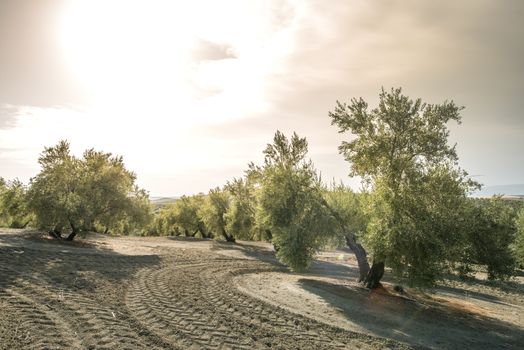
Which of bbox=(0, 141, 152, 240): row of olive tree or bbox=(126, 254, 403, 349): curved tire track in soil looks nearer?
bbox=(126, 254, 403, 349): curved tire track in soil

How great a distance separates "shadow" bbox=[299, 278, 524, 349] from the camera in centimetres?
1500

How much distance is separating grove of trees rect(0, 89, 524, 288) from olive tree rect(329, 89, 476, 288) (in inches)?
2.5

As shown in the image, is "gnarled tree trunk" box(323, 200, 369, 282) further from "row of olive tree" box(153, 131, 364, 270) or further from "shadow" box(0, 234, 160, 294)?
"shadow" box(0, 234, 160, 294)

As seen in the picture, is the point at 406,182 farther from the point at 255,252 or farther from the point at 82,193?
the point at 82,193

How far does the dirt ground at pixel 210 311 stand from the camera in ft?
39.4

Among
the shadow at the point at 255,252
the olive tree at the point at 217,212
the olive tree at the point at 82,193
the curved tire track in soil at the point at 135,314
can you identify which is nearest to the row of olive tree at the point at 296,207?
the curved tire track in soil at the point at 135,314

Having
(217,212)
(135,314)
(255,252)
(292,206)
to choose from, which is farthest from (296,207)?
(217,212)

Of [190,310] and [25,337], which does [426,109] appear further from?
[25,337]

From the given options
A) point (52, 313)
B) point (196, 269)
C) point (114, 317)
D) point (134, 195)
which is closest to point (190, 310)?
point (114, 317)

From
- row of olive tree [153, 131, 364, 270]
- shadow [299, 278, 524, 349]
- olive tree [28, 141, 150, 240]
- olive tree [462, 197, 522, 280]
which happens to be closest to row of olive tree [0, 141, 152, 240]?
olive tree [28, 141, 150, 240]

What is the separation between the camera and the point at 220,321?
1414 cm

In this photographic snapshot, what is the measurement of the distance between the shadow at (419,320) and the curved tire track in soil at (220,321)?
7.51ft

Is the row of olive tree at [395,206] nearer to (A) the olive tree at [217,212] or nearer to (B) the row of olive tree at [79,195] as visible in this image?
(B) the row of olive tree at [79,195]

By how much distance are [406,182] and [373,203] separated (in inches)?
115
